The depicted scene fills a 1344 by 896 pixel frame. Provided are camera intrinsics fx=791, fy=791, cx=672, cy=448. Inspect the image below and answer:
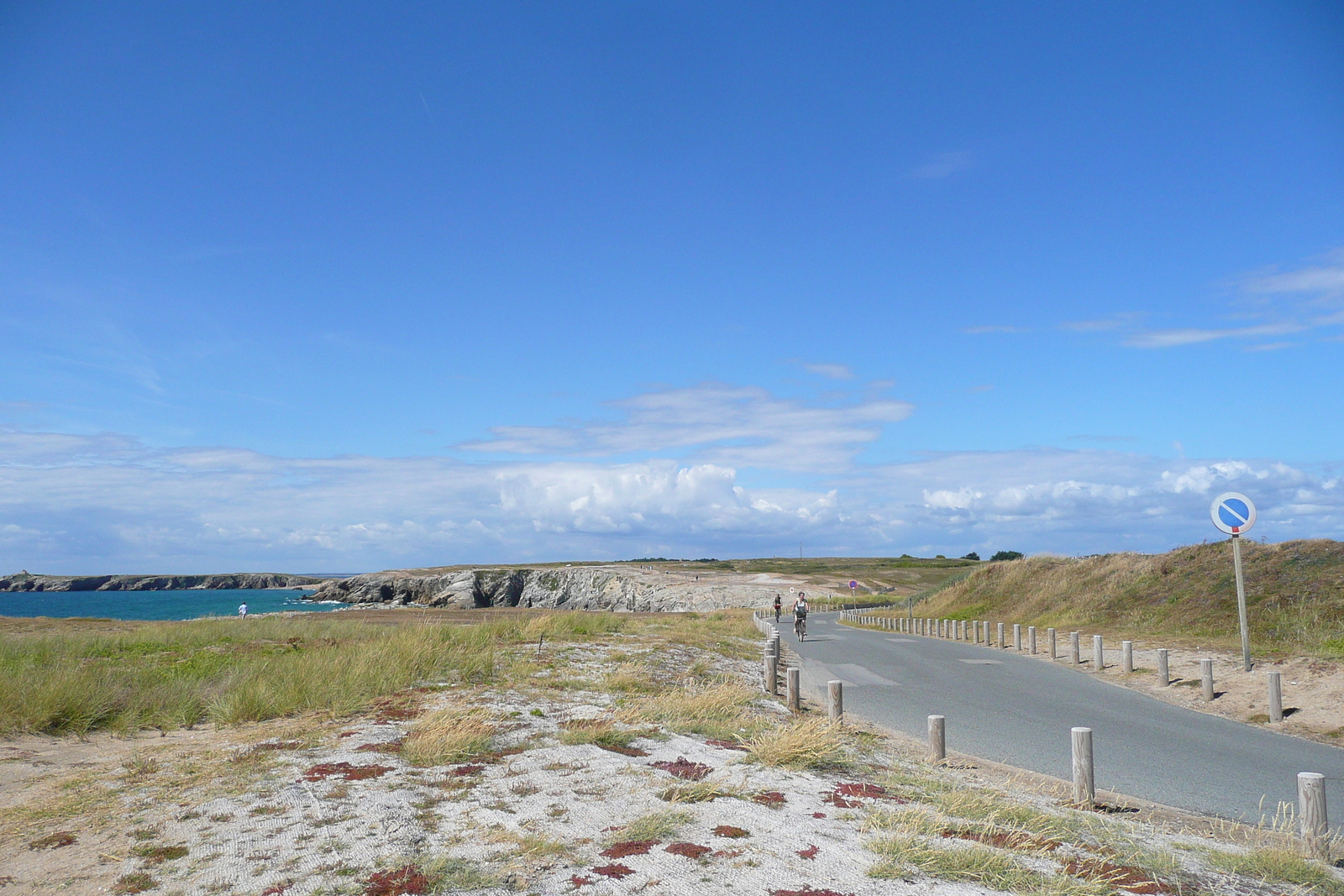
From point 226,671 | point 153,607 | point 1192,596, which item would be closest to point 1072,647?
point 1192,596

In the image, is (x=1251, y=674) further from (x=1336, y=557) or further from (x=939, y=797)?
(x=1336, y=557)

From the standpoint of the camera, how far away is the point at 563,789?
7.16 meters

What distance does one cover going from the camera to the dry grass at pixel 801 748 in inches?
325

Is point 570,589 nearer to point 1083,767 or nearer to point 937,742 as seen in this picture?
point 937,742

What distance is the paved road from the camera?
349 inches

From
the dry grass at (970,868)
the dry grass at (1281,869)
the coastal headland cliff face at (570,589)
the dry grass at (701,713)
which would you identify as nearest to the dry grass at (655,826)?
the dry grass at (970,868)

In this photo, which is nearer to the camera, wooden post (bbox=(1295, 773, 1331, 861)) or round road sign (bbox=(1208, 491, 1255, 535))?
wooden post (bbox=(1295, 773, 1331, 861))

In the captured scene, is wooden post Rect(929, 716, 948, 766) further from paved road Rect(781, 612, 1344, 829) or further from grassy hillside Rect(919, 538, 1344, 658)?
grassy hillside Rect(919, 538, 1344, 658)

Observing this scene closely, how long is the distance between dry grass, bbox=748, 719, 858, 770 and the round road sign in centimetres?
1213

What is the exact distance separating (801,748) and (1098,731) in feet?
21.0

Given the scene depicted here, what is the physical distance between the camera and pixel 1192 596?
95.5 feet

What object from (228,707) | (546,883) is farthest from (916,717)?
(228,707)

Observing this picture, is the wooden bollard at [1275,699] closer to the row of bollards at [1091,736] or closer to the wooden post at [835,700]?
the row of bollards at [1091,736]

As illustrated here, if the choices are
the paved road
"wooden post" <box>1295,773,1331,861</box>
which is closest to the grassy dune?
the paved road
